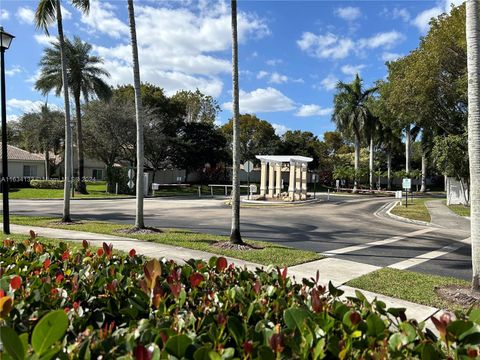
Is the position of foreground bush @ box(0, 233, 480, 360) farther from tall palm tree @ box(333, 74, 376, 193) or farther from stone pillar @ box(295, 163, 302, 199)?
tall palm tree @ box(333, 74, 376, 193)

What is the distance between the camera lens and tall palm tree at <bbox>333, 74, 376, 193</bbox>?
46.1 m

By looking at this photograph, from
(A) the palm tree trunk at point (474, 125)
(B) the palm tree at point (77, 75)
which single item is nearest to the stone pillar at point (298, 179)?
(B) the palm tree at point (77, 75)

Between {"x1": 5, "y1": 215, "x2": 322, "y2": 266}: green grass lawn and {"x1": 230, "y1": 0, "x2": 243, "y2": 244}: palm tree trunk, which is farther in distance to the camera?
{"x1": 230, "y1": 0, "x2": 243, "y2": 244}: palm tree trunk

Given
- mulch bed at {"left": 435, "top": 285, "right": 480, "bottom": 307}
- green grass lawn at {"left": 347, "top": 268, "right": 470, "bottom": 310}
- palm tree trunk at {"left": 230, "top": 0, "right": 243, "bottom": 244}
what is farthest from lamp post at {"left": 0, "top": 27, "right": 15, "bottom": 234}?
mulch bed at {"left": 435, "top": 285, "right": 480, "bottom": 307}

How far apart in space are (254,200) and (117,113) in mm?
17726

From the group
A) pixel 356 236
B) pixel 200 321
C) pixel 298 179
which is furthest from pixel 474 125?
pixel 298 179

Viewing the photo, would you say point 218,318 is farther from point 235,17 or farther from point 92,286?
point 235,17

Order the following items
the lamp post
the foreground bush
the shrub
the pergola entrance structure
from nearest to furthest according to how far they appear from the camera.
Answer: the foreground bush, the lamp post, the pergola entrance structure, the shrub

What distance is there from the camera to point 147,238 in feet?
36.1

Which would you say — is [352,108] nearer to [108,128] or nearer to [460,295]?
[108,128]

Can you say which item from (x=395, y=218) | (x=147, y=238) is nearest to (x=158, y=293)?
(x=147, y=238)

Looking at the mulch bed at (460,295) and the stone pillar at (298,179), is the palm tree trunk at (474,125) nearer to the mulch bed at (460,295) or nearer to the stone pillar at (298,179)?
the mulch bed at (460,295)

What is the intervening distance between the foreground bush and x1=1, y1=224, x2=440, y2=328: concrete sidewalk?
8.79 ft

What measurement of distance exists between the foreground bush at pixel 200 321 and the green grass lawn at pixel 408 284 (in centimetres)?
375
